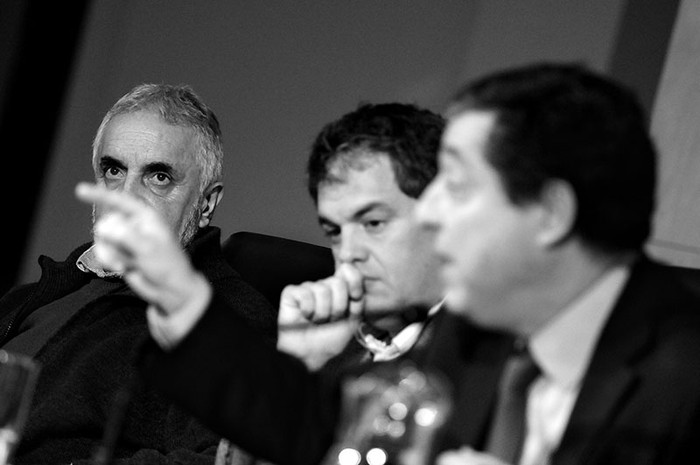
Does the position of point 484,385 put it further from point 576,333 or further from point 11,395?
point 11,395

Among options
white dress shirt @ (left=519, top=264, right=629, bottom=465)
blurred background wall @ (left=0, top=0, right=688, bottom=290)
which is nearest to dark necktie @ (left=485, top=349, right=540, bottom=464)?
white dress shirt @ (left=519, top=264, right=629, bottom=465)

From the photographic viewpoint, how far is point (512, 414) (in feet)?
3.94

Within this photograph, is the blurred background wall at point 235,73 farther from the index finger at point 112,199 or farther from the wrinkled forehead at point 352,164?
the index finger at point 112,199

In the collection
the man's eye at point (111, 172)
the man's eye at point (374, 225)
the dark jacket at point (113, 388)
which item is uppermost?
the man's eye at point (374, 225)

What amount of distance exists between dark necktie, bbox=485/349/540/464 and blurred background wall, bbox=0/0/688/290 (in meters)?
1.92

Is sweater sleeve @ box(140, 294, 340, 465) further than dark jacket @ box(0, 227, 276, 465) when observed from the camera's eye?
No

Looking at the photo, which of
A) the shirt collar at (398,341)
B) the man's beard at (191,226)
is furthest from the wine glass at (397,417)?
the man's beard at (191,226)

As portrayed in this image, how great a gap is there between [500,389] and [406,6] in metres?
2.31

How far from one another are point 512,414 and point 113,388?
1.10m

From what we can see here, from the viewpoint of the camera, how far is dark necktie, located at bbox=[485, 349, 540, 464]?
119 centimetres

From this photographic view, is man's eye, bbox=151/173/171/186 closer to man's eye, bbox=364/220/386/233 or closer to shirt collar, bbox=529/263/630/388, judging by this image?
man's eye, bbox=364/220/386/233

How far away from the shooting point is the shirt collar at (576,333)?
1153mm

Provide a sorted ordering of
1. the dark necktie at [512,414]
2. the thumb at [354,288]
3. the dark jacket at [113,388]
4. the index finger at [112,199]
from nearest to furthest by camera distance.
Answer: the index finger at [112,199]
the dark necktie at [512,414]
the thumb at [354,288]
the dark jacket at [113,388]

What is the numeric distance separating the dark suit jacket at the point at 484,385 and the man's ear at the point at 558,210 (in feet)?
0.35
